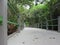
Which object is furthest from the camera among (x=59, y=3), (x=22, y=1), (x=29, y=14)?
→ (x=29, y=14)

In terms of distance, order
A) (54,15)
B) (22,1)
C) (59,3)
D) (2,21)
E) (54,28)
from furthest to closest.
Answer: (54,15), (54,28), (59,3), (22,1), (2,21)

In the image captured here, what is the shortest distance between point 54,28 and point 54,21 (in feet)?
1.94

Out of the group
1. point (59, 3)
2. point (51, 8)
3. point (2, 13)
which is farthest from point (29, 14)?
point (2, 13)

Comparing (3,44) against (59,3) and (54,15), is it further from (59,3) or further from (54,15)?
(54,15)

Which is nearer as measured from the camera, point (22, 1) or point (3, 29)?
point (3, 29)

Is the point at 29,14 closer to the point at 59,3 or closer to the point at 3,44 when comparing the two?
the point at 59,3

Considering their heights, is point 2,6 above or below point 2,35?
above

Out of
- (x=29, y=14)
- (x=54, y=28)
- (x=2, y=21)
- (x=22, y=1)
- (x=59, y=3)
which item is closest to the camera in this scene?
(x=2, y=21)

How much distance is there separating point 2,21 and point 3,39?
17 centimetres

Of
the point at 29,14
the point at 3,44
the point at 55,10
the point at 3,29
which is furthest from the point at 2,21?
the point at 29,14

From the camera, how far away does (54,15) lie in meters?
16.2

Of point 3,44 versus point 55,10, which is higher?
point 55,10

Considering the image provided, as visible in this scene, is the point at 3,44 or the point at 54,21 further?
the point at 54,21

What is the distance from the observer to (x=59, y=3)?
13.9 m
